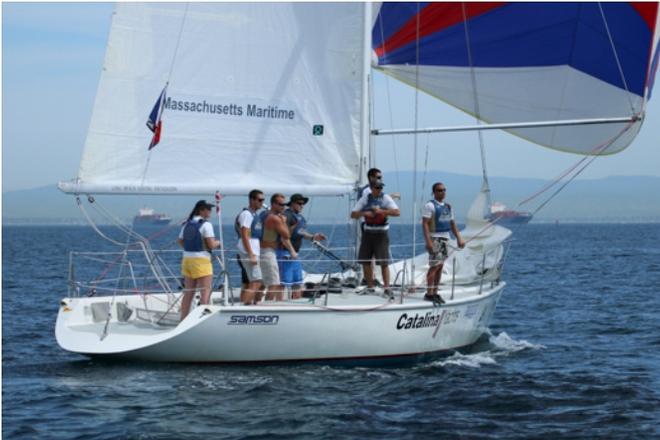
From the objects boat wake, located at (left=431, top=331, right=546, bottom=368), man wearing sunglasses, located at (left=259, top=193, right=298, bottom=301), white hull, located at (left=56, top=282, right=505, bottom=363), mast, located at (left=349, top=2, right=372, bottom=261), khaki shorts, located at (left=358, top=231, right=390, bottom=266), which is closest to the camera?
white hull, located at (left=56, top=282, right=505, bottom=363)

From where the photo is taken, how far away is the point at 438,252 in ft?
44.8

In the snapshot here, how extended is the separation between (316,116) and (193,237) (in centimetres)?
300

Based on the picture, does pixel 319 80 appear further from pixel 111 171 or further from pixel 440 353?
pixel 440 353

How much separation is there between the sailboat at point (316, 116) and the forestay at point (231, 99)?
0.02 meters

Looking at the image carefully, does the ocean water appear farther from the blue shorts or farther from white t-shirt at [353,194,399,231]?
white t-shirt at [353,194,399,231]

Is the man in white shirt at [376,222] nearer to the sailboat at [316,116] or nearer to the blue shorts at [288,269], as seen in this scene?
the sailboat at [316,116]

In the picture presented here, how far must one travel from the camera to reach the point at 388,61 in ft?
51.0

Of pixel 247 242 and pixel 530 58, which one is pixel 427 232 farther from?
pixel 530 58

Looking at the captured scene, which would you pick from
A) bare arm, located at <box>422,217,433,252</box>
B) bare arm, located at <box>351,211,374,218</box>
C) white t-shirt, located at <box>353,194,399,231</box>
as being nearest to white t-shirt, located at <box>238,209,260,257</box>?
bare arm, located at <box>351,211,374,218</box>

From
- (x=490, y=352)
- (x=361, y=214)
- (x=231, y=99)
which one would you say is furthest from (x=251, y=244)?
(x=490, y=352)

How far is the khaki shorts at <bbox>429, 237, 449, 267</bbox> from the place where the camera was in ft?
44.5

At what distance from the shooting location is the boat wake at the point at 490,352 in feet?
44.8

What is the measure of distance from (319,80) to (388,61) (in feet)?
5.64

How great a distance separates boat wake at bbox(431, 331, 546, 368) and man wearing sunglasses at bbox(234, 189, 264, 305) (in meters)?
2.74
